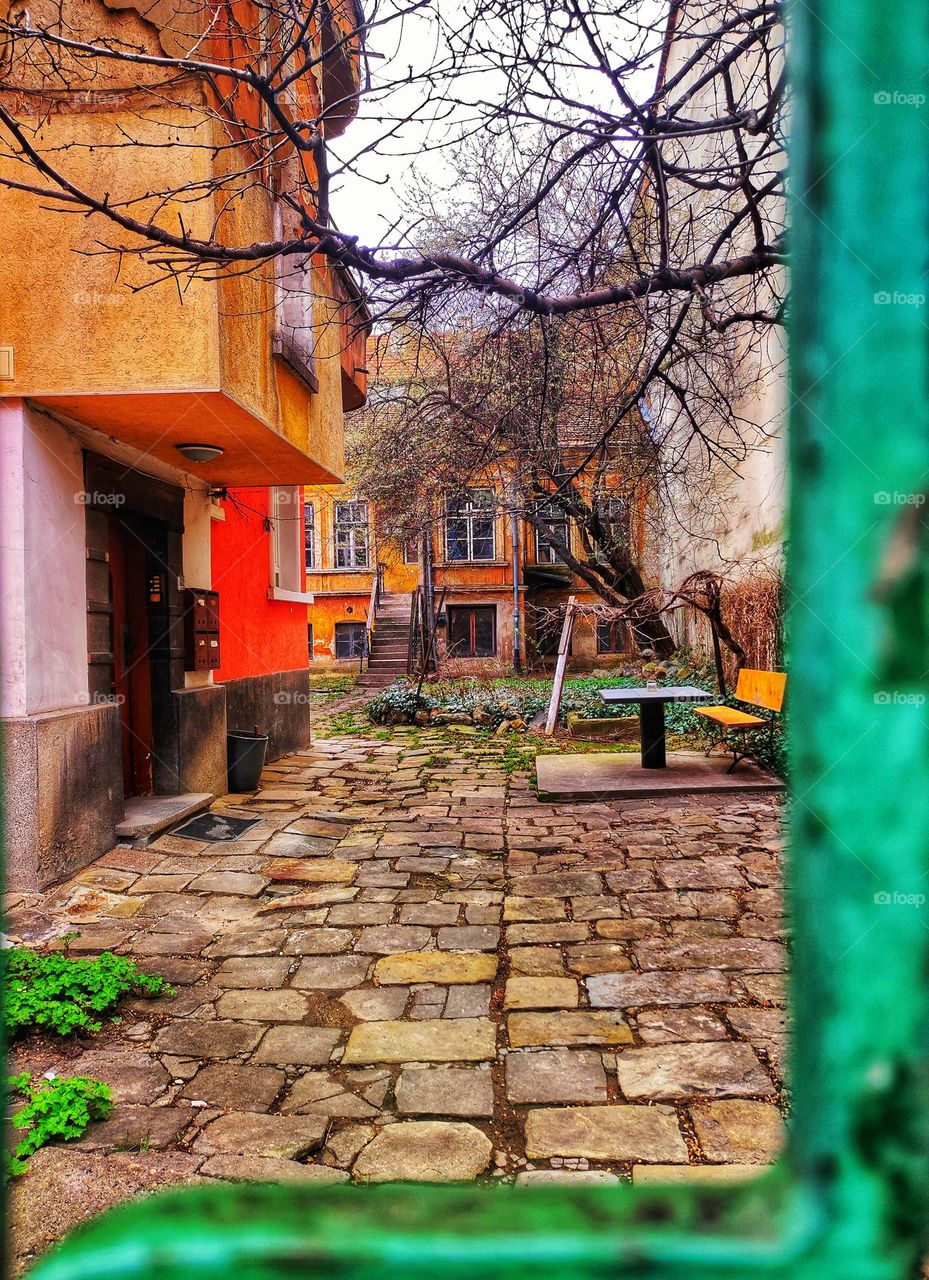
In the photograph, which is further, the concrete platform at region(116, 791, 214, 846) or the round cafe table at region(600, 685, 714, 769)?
the round cafe table at region(600, 685, 714, 769)

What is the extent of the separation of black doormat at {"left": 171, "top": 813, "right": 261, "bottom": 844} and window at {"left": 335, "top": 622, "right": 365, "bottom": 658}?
1567 centimetres

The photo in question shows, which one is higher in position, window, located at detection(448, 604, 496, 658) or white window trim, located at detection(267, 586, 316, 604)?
white window trim, located at detection(267, 586, 316, 604)

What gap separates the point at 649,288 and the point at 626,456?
8.15 m

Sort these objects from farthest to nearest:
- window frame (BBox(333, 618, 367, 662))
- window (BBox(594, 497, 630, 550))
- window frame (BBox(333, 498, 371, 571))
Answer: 1. window frame (BBox(333, 498, 371, 571))
2. window frame (BBox(333, 618, 367, 662))
3. window (BBox(594, 497, 630, 550))

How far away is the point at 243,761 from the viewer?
8.02m

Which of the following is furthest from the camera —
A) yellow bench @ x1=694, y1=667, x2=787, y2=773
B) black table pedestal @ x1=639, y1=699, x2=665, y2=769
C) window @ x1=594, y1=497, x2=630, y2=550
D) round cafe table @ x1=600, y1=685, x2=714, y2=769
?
window @ x1=594, y1=497, x2=630, y2=550

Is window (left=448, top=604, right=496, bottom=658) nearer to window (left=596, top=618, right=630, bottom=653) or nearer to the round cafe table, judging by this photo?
window (left=596, top=618, right=630, bottom=653)

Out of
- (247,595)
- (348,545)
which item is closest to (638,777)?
(247,595)

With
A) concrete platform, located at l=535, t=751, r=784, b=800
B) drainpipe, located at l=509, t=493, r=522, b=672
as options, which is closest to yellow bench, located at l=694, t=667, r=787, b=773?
concrete platform, located at l=535, t=751, r=784, b=800

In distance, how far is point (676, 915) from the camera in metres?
4.44

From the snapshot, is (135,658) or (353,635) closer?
(135,658)

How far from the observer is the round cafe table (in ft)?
25.6

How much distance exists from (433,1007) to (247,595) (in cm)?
620

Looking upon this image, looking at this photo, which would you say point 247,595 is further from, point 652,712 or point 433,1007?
point 433,1007
